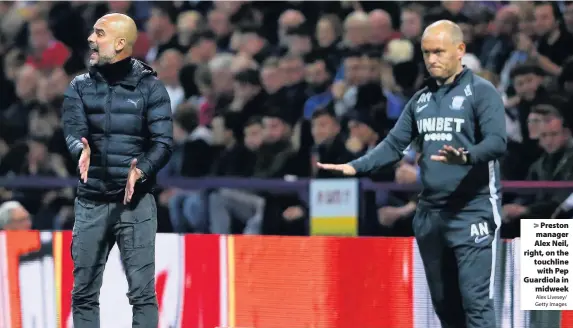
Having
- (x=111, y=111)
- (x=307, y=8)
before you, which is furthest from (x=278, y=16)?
(x=111, y=111)

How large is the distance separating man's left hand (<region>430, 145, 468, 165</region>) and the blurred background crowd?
2.65 m

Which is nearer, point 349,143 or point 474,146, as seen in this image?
point 474,146

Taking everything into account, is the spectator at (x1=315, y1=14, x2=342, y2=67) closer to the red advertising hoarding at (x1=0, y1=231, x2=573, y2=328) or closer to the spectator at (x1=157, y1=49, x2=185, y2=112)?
the spectator at (x1=157, y1=49, x2=185, y2=112)

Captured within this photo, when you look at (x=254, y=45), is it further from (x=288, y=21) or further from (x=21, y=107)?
(x=21, y=107)

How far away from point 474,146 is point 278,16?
6.19 m

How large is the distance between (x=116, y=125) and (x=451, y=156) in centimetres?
194

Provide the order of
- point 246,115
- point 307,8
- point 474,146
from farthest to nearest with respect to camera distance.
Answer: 1. point 307,8
2. point 246,115
3. point 474,146

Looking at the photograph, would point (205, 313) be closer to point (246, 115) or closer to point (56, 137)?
point (246, 115)

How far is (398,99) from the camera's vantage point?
10.6m

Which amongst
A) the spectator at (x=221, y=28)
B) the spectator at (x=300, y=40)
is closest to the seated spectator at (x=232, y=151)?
the spectator at (x=300, y=40)

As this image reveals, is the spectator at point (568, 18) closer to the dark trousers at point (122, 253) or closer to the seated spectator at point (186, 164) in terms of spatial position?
the seated spectator at point (186, 164)

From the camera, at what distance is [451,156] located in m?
6.54

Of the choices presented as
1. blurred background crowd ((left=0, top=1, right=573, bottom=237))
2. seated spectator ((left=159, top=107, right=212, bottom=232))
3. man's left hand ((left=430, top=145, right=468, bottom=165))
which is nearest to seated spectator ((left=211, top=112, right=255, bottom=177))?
blurred background crowd ((left=0, top=1, right=573, bottom=237))

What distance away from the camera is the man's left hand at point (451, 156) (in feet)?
21.4
